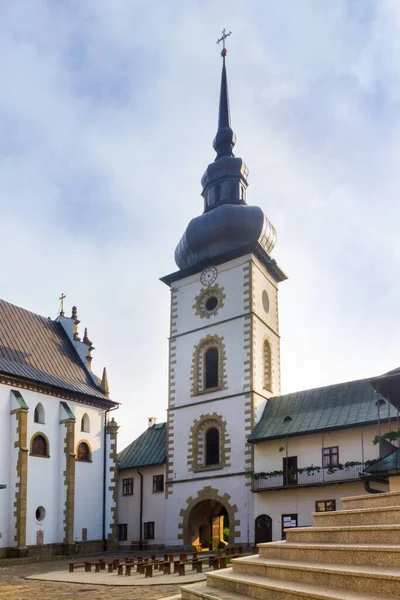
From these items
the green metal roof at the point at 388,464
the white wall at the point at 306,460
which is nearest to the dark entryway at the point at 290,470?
the white wall at the point at 306,460

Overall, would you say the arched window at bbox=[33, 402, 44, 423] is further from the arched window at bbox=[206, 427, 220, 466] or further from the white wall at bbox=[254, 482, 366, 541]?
the white wall at bbox=[254, 482, 366, 541]

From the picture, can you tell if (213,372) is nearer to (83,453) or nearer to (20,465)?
(83,453)

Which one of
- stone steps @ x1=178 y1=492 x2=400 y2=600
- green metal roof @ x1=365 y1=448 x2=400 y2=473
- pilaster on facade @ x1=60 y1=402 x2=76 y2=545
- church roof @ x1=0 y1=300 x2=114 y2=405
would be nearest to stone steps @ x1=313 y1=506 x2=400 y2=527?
stone steps @ x1=178 y1=492 x2=400 y2=600

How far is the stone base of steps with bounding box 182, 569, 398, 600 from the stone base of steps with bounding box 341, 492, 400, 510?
2634mm

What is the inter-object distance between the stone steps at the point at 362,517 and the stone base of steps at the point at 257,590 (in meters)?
1.85

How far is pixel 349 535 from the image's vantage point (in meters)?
9.96

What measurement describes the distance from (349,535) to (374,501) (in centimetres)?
185

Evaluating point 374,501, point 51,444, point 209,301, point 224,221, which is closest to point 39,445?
point 51,444

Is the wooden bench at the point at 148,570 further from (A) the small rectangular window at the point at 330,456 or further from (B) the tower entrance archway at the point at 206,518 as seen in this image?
(B) the tower entrance archway at the point at 206,518

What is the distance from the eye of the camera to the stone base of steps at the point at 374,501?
11109 mm

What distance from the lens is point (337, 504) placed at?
27.8 meters

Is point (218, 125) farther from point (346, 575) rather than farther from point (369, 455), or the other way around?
point (346, 575)

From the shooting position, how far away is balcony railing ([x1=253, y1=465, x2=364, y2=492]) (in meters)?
27.5

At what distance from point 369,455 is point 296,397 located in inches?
253
